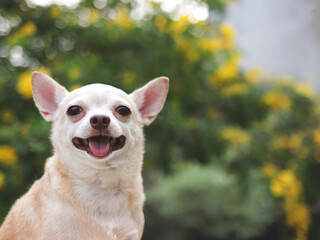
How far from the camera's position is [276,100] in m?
4.29

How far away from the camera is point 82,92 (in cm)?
180

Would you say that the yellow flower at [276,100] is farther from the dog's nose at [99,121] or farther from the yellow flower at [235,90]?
the dog's nose at [99,121]

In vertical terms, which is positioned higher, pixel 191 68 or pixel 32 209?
pixel 191 68

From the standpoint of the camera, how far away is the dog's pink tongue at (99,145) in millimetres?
1669

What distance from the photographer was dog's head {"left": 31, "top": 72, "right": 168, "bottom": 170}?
1.67 meters

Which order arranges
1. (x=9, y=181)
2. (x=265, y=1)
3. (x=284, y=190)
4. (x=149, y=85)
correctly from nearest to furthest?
(x=149, y=85), (x=9, y=181), (x=284, y=190), (x=265, y=1)

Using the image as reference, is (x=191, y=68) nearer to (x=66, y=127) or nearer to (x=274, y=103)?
(x=274, y=103)

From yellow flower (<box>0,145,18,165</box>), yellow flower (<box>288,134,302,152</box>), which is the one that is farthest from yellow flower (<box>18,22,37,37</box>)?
yellow flower (<box>288,134,302,152</box>)

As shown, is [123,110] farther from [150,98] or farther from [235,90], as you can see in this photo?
[235,90]

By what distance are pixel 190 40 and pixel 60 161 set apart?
8.38 feet

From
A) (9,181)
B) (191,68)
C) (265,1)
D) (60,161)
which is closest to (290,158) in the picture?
(191,68)

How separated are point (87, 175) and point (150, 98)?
505mm

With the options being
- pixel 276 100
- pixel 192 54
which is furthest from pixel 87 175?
pixel 276 100

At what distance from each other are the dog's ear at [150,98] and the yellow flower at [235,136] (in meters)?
2.01
